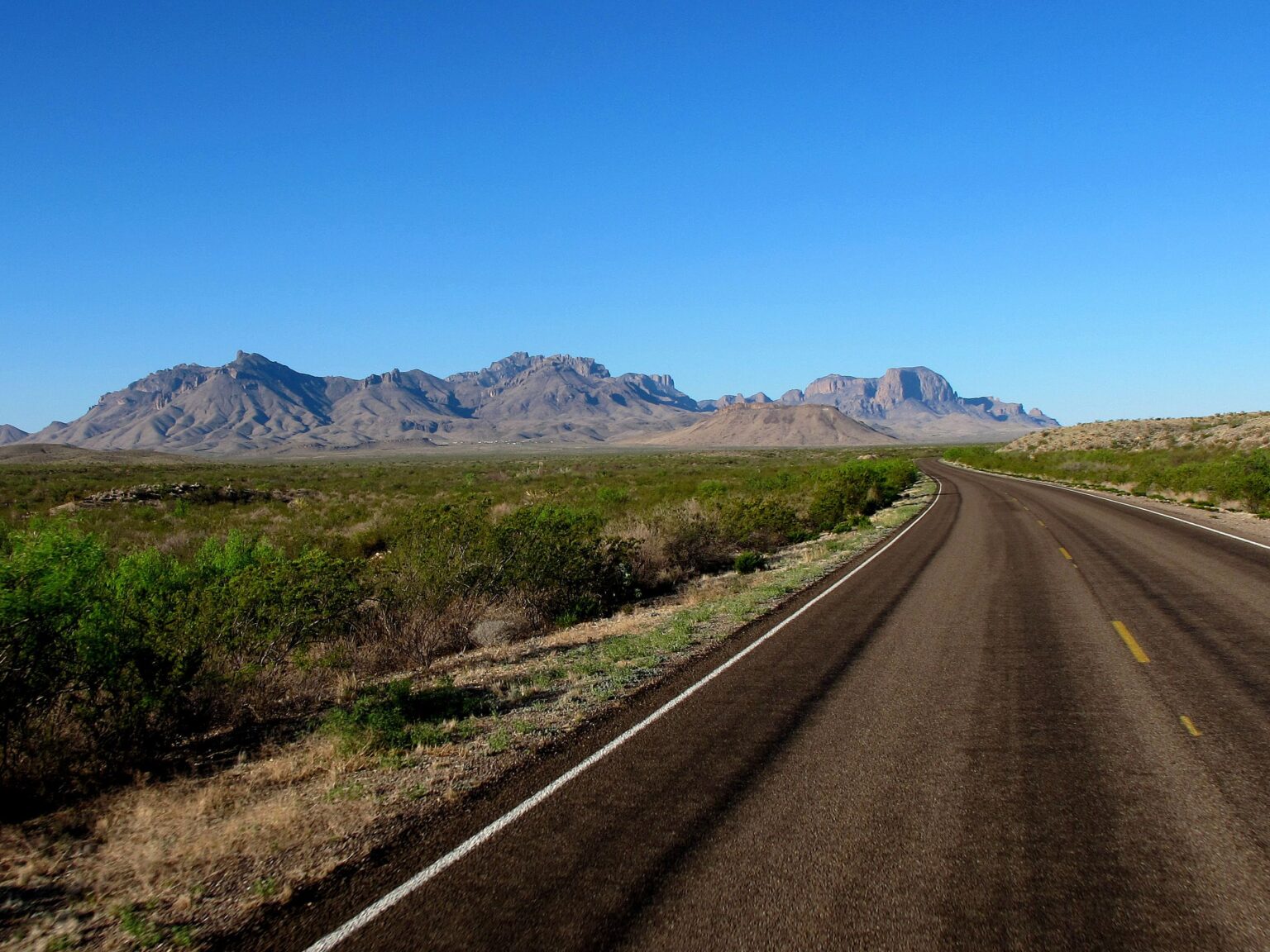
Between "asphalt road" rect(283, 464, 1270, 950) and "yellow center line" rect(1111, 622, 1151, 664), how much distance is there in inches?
2.0

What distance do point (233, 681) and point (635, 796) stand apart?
15.8ft

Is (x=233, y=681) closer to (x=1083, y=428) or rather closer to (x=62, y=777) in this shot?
(x=62, y=777)

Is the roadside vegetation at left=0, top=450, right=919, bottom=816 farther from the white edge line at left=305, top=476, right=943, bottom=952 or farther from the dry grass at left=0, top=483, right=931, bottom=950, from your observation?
the white edge line at left=305, top=476, right=943, bottom=952

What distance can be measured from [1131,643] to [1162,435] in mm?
74162

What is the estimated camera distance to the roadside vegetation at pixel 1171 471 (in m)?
27.4

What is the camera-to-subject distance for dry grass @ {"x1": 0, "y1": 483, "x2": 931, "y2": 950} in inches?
160

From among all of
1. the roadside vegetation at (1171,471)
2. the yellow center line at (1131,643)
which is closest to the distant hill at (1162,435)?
the roadside vegetation at (1171,471)

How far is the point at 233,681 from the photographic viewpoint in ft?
25.4

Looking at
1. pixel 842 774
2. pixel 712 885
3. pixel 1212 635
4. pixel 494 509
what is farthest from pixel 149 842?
pixel 494 509

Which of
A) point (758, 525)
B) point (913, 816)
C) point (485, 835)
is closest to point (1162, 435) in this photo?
point (758, 525)

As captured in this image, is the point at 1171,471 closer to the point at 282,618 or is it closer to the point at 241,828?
the point at 282,618

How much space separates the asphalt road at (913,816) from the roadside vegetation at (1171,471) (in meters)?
22.5

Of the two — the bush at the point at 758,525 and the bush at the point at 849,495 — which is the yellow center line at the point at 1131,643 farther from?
the bush at the point at 849,495

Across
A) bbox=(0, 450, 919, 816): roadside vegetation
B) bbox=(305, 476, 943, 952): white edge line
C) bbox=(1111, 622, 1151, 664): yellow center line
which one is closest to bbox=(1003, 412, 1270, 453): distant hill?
bbox=(1111, 622, 1151, 664): yellow center line
